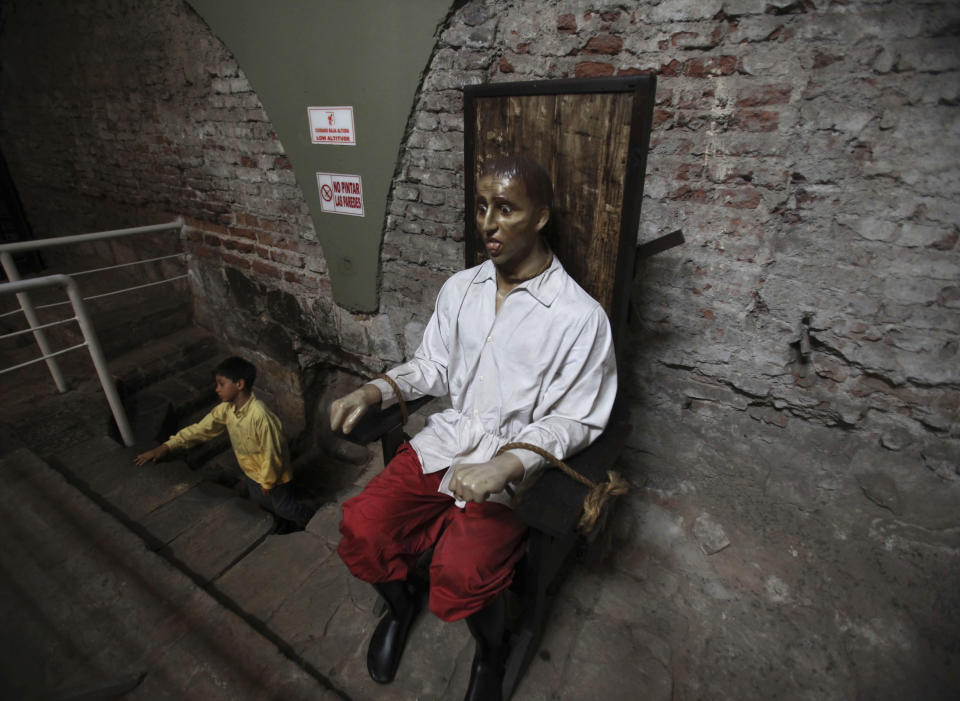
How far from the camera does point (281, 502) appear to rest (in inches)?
115

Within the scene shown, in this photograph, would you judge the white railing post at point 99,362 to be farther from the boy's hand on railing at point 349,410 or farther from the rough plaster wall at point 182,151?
the boy's hand on railing at point 349,410

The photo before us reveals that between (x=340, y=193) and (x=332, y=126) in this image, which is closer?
(x=332, y=126)

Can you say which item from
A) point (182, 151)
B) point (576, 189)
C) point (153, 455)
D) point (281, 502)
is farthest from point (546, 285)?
point (182, 151)

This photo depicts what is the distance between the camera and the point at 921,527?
1.91 m

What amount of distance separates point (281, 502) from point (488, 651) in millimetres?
1804

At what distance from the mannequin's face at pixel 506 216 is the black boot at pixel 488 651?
1.12m

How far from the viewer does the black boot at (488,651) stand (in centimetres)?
154

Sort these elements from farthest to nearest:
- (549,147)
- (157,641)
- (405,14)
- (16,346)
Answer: (16,346)
(405,14)
(157,641)
(549,147)

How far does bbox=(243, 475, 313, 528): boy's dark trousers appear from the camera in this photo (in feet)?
9.58

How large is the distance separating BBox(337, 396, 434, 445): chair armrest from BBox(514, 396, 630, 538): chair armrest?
0.58 metres

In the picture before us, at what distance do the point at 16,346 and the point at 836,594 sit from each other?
19.4 feet

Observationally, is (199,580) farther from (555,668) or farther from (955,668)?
(955,668)

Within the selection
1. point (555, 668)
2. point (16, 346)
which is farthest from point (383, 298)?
point (16, 346)

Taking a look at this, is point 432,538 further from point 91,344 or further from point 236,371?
point 91,344
